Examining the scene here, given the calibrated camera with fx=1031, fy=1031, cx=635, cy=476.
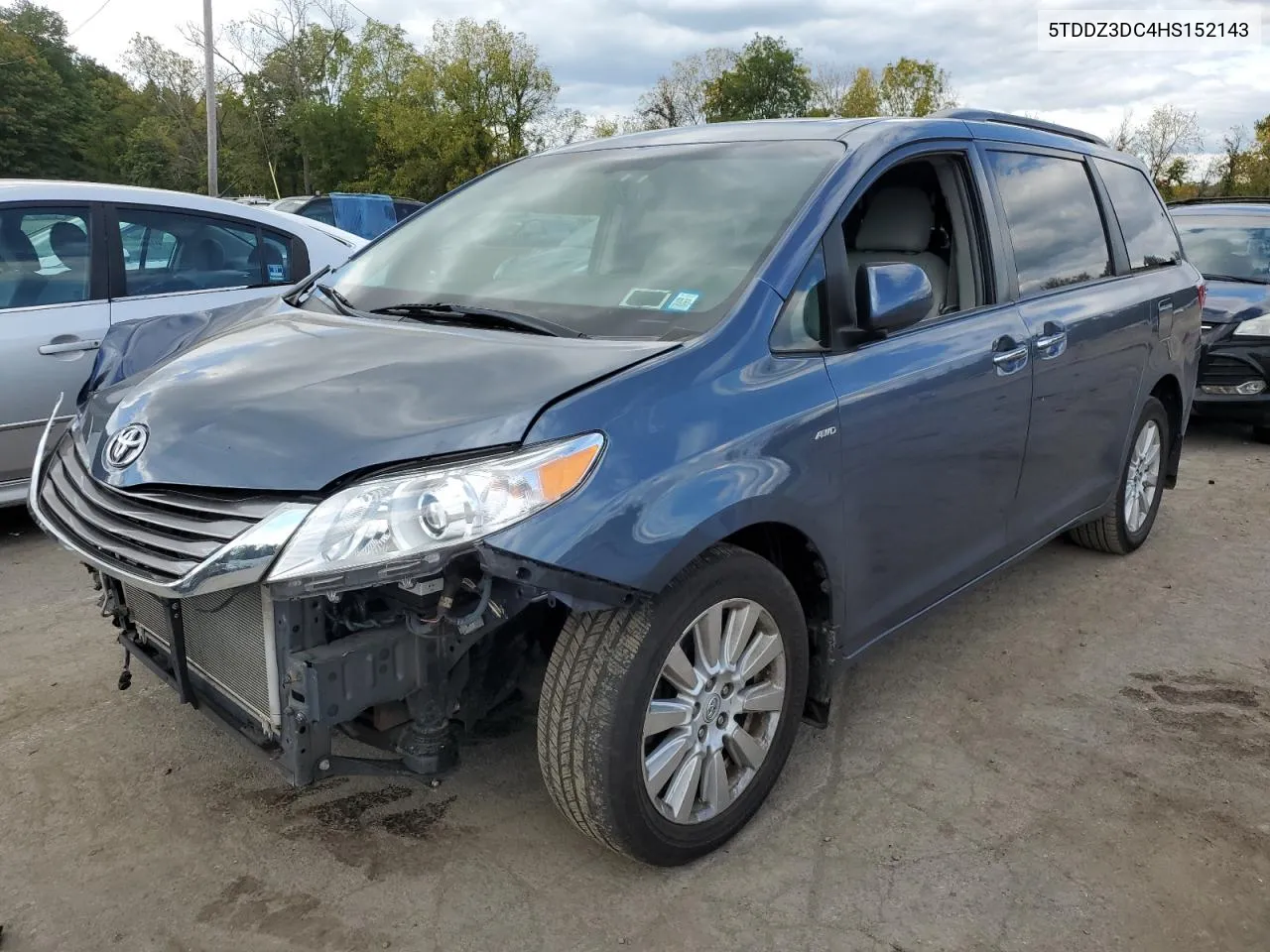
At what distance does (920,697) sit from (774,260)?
166 cm

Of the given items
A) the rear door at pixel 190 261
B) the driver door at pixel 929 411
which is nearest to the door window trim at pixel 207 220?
the rear door at pixel 190 261

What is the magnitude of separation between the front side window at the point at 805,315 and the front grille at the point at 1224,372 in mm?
6021

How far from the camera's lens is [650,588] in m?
2.16

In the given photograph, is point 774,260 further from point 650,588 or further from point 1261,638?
point 1261,638

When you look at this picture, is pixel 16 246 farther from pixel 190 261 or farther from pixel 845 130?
pixel 845 130

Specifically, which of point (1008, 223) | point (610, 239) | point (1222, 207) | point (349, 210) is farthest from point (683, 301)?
point (349, 210)

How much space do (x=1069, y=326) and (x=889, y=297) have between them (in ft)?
4.58

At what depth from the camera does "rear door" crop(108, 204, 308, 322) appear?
16.3 ft

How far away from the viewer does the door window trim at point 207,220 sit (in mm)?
4930

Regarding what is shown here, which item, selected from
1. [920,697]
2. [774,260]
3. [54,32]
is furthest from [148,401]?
[54,32]

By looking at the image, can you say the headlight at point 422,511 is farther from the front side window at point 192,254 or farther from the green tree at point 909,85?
the green tree at point 909,85

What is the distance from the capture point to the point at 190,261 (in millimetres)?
5246

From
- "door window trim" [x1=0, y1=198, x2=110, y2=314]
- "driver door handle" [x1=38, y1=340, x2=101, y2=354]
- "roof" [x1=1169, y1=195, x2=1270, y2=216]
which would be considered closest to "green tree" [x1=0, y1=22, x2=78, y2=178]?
"door window trim" [x1=0, y1=198, x2=110, y2=314]

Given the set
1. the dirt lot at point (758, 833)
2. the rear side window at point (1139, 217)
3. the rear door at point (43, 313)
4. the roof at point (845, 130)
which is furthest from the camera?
the rear door at point (43, 313)
